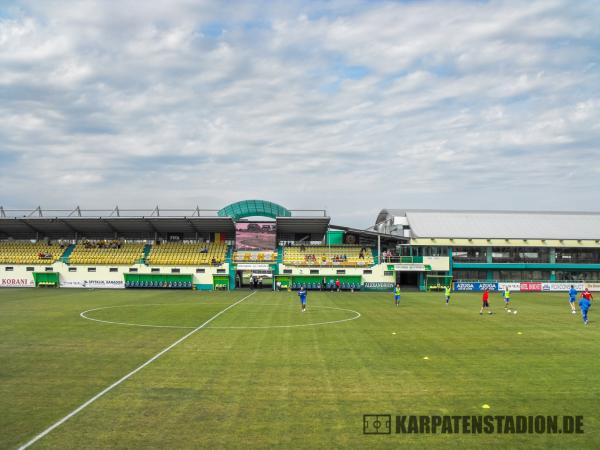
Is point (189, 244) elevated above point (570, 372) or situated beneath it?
elevated above

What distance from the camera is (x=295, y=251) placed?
65812 mm

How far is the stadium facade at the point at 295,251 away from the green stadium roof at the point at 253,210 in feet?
0.46

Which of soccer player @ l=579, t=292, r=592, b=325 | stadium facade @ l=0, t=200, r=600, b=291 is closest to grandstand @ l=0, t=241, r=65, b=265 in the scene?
stadium facade @ l=0, t=200, r=600, b=291

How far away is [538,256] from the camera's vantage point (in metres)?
68.3

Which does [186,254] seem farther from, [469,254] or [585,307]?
[585,307]

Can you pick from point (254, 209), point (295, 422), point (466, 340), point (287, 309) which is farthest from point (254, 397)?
point (254, 209)

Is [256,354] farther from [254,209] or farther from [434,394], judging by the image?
[254,209]

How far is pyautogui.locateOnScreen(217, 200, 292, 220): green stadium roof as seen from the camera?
65312 mm

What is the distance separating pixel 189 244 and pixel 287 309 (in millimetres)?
35082

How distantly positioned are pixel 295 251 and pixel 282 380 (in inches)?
1999

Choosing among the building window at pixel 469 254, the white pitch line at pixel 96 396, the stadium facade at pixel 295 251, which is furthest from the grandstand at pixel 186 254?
the white pitch line at pixel 96 396

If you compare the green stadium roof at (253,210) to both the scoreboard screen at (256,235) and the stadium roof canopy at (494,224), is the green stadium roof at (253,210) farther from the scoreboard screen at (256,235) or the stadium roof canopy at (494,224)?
the stadium roof canopy at (494,224)
